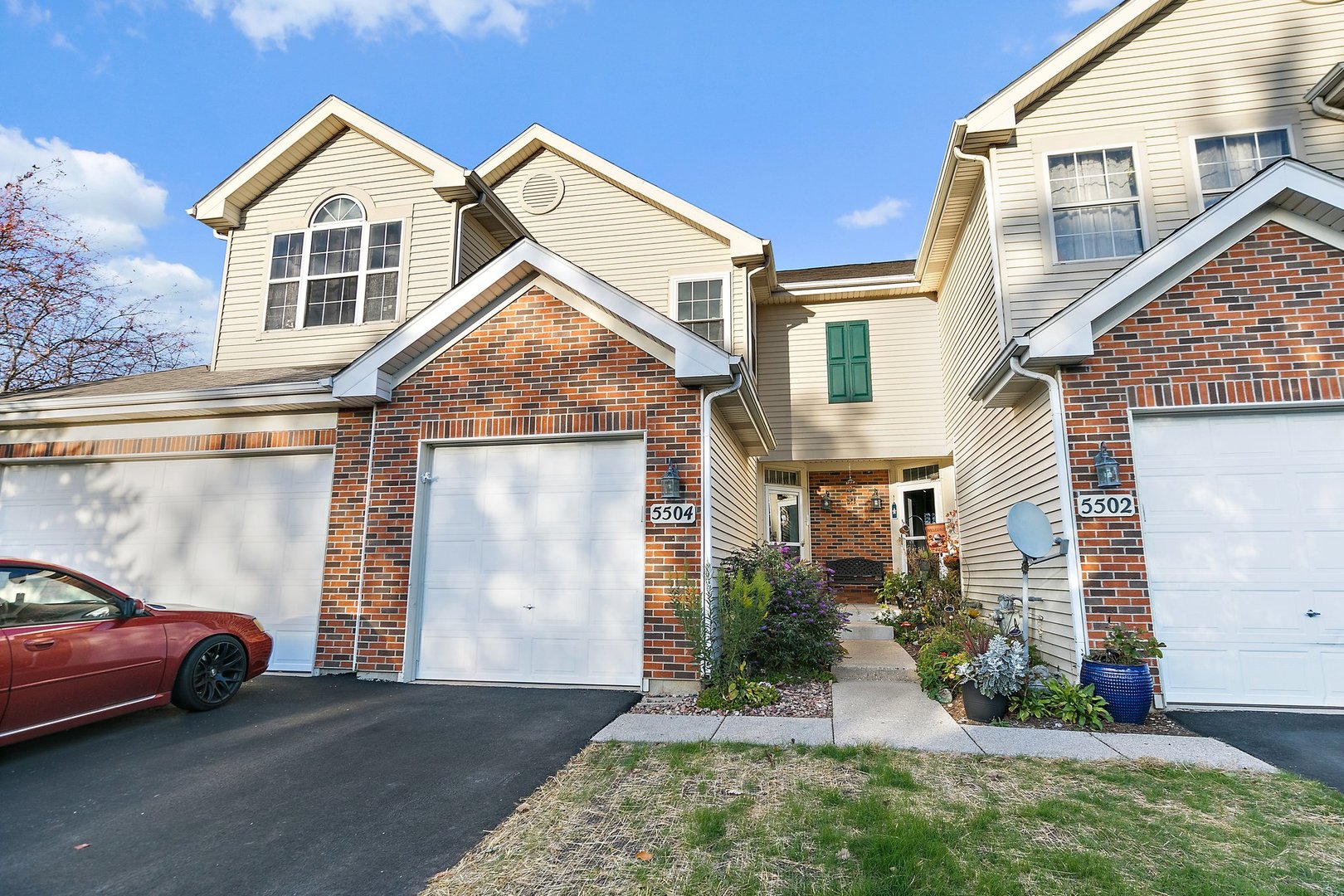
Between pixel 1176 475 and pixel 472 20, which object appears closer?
pixel 1176 475

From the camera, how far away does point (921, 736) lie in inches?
197

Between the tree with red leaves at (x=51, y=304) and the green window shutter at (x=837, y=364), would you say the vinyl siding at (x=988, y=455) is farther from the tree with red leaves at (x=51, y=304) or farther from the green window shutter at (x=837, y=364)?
the tree with red leaves at (x=51, y=304)

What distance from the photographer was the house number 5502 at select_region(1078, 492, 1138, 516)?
5863mm

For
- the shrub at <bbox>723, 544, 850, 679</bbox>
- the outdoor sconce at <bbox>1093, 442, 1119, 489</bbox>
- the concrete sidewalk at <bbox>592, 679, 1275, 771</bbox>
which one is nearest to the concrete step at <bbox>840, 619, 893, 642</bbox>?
the shrub at <bbox>723, 544, 850, 679</bbox>

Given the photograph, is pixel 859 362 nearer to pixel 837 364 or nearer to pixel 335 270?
pixel 837 364

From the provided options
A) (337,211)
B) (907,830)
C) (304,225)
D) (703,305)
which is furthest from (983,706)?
(304,225)

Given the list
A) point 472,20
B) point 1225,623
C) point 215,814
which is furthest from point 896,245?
point 215,814

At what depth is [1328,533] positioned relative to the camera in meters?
5.67

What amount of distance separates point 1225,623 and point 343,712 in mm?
7642

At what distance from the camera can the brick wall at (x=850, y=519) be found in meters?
13.1

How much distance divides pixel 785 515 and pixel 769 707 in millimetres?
7427

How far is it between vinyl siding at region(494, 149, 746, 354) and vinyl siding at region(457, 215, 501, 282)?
43.9 inches

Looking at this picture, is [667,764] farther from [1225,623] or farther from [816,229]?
[816,229]

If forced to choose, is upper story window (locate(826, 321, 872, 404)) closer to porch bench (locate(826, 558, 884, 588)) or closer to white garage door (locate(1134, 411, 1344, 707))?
porch bench (locate(826, 558, 884, 588))
